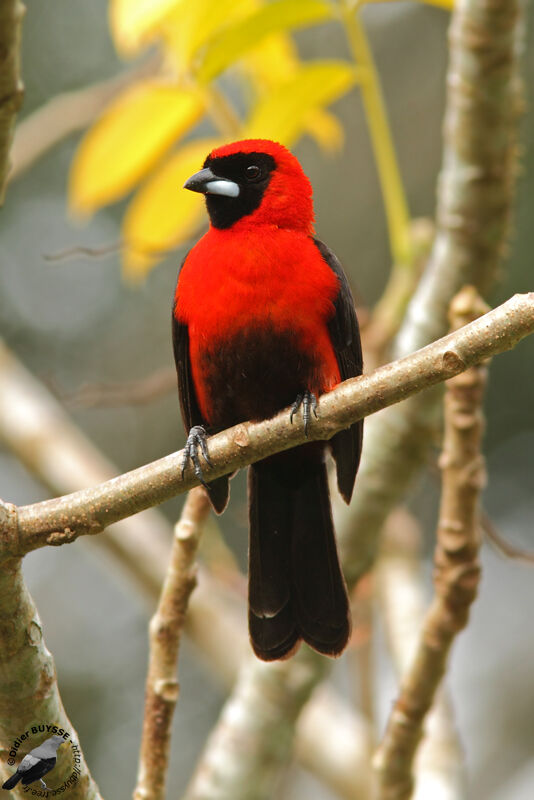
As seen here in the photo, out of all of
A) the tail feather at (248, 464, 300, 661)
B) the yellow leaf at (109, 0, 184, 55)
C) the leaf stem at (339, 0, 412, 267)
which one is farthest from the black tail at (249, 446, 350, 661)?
the yellow leaf at (109, 0, 184, 55)

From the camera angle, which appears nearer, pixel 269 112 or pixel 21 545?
pixel 21 545

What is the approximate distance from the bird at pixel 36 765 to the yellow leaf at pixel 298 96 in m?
2.10

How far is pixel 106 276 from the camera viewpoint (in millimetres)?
9164

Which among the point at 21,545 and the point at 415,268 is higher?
the point at 21,545

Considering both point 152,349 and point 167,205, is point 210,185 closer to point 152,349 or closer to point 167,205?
point 167,205

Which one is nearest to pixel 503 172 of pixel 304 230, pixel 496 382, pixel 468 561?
pixel 304 230

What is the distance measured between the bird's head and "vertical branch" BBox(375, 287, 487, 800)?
0.99m

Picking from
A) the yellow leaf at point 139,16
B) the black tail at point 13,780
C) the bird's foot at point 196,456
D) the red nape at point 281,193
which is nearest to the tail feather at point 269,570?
the bird's foot at point 196,456

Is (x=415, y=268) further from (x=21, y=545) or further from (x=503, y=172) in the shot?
(x=21, y=545)

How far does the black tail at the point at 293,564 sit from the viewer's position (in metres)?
3.09

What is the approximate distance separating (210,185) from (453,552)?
1.56m

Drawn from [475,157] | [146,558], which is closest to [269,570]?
[146,558]

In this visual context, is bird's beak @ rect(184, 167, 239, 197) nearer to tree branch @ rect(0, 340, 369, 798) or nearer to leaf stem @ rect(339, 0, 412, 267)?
leaf stem @ rect(339, 0, 412, 267)

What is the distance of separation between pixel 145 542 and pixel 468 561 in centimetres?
209
